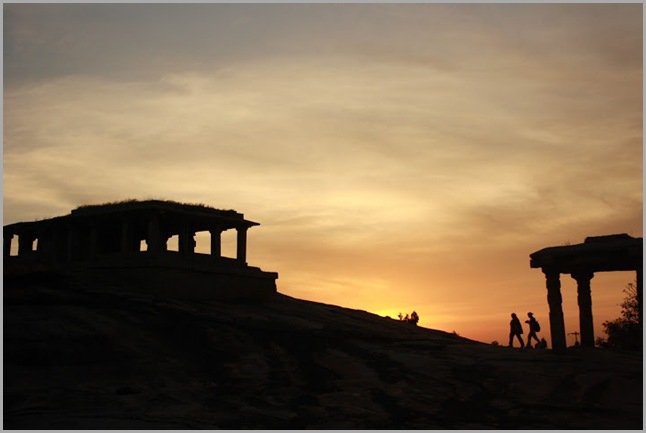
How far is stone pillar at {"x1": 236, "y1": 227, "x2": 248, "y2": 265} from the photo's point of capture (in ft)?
141

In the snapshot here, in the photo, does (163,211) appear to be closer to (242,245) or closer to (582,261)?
(242,245)

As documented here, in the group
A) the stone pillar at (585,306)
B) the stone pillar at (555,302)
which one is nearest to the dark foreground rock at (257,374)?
the stone pillar at (555,302)

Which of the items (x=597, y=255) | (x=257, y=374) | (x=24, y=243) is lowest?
(x=257, y=374)

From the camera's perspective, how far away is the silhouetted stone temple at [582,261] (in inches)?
1097

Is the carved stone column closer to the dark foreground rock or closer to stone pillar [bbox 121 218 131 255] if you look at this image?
stone pillar [bbox 121 218 131 255]

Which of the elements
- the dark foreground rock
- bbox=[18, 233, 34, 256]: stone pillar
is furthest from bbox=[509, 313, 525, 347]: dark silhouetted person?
bbox=[18, 233, 34, 256]: stone pillar

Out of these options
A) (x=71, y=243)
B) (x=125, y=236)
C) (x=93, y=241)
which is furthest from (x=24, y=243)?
(x=125, y=236)

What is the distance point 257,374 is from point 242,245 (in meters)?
17.8

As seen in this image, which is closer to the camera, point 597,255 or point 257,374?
point 257,374

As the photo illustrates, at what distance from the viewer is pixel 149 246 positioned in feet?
124

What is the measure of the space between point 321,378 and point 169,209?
16331 millimetres

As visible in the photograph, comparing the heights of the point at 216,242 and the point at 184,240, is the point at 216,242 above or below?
above

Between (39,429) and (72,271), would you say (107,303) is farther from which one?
(39,429)

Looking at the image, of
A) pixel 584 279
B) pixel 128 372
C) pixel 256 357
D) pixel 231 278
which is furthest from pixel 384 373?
pixel 231 278
